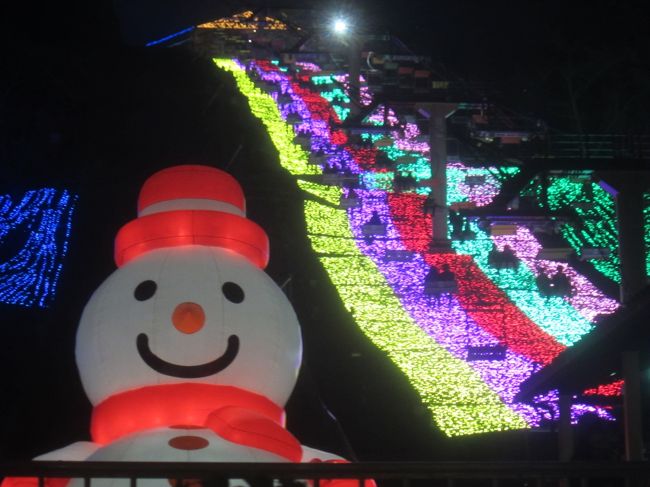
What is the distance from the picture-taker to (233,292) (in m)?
9.27

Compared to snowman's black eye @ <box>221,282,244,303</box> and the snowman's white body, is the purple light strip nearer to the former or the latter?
the snowman's white body

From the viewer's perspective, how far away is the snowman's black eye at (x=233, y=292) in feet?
30.2

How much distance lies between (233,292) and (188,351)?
57cm

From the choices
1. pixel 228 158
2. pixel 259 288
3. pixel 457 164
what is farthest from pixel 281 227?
pixel 259 288

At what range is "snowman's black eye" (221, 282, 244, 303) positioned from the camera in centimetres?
922

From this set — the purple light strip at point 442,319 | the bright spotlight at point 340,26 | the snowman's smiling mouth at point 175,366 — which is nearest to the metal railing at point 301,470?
the snowman's smiling mouth at point 175,366

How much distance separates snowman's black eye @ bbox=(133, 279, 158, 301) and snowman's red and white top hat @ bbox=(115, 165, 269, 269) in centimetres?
51

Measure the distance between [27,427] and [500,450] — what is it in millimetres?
5118

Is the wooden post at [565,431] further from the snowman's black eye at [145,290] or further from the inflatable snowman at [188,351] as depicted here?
the snowman's black eye at [145,290]

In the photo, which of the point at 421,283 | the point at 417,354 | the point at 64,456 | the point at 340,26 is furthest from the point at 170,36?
the point at 64,456

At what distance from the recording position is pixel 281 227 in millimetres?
20984

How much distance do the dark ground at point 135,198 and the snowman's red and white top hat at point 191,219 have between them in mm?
4407

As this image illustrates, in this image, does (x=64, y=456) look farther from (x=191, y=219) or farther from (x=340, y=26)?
(x=340, y=26)

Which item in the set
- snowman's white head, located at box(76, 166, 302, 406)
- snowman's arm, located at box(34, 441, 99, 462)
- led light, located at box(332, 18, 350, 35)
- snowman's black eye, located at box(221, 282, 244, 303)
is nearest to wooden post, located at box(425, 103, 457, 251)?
led light, located at box(332, 18, 350, 35)
